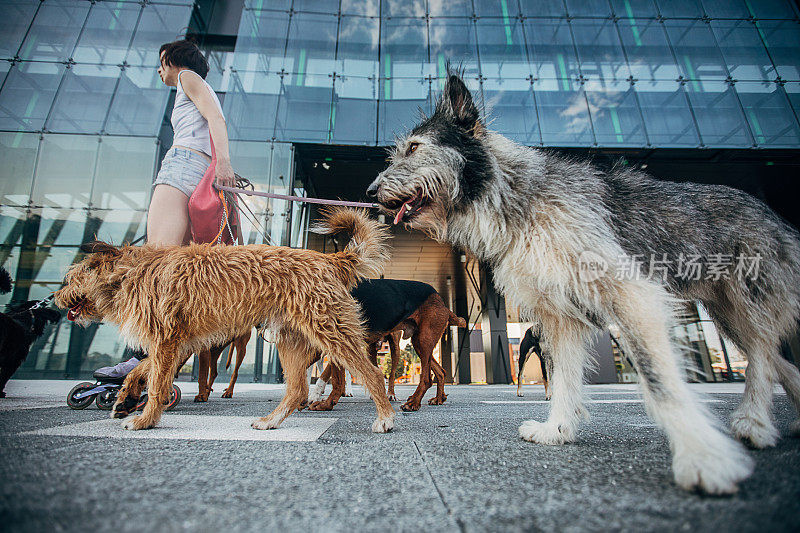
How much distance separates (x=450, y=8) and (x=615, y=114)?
261 inches

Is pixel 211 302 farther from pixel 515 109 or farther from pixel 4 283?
pixel 515 109

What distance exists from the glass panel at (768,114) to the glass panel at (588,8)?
4.81 metres

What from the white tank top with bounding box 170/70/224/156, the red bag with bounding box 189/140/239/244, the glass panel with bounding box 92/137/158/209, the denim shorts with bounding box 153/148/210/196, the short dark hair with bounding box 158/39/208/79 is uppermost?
the glass panel with bounding box 92/137/158/209

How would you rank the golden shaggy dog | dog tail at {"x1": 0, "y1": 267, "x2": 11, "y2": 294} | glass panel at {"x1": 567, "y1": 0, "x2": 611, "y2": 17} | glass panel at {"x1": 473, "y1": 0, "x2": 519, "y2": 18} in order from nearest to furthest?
1. the golden shaggy dog
2. dog tail at {"x1": 0, "y1": 267, "x2": 11, "y2": 294}
3. glass panel at {"x1": 567, "y1": 0, "x2": 611, "y2": 17}
4. glass panel at {"x1": 473, "y1": 0, "x2": 519, "y2": 18}

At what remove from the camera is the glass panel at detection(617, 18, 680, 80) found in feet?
35.3

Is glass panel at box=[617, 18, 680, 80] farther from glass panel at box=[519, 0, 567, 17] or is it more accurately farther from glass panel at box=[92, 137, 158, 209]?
glass panel at box=[92, 137, 158, 209]

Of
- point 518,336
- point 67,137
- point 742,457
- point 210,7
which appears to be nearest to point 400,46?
point 210,7

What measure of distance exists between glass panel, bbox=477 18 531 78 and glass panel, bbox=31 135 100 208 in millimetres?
11982

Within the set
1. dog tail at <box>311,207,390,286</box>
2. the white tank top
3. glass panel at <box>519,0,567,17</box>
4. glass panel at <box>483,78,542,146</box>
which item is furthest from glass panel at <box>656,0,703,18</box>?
the white tank top

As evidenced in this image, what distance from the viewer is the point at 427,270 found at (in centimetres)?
1891

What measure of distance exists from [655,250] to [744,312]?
0.75m

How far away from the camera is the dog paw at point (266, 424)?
226 cm

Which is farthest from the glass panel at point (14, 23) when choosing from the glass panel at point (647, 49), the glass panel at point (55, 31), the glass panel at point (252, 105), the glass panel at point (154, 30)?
the glass panel at point (647, 49)

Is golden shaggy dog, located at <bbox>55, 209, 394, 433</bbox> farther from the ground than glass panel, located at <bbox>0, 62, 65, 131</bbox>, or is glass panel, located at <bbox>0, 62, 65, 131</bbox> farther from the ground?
glass panel, located at <bbox>0, 62, 65, 131</bbox>
